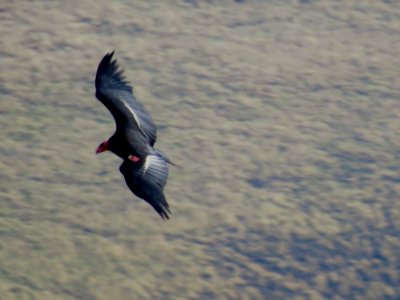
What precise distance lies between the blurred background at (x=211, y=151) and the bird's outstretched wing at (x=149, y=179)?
1.05m

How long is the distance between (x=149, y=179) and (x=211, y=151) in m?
2.33

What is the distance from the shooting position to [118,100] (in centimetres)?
663

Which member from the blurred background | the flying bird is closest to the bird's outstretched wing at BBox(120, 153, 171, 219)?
the flying bird

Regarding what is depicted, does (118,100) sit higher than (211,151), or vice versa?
(118,100)

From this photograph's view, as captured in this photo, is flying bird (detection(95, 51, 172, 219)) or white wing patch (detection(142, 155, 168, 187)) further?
flying bird (detection(95, 51, 172, 219))

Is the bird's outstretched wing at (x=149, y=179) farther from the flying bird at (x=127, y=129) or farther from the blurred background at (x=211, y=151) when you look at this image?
the blurred background at (x=211, y=151)

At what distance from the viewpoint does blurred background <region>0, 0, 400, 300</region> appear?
723cm

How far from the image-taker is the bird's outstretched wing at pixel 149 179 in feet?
19.4

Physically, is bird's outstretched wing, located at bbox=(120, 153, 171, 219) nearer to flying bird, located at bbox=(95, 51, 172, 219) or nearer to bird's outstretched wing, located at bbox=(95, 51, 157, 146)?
flying bird, located at bbox=(95, 51, 172, 219)

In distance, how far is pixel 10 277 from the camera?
7.09m

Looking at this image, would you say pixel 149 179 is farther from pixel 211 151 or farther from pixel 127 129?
pixel 211 151

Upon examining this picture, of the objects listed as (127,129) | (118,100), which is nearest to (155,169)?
(127,129)

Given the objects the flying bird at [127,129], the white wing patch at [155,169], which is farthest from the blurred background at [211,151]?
the white wing patch at [155,169]

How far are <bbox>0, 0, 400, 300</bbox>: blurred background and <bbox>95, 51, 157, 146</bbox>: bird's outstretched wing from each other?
0.98 metres
